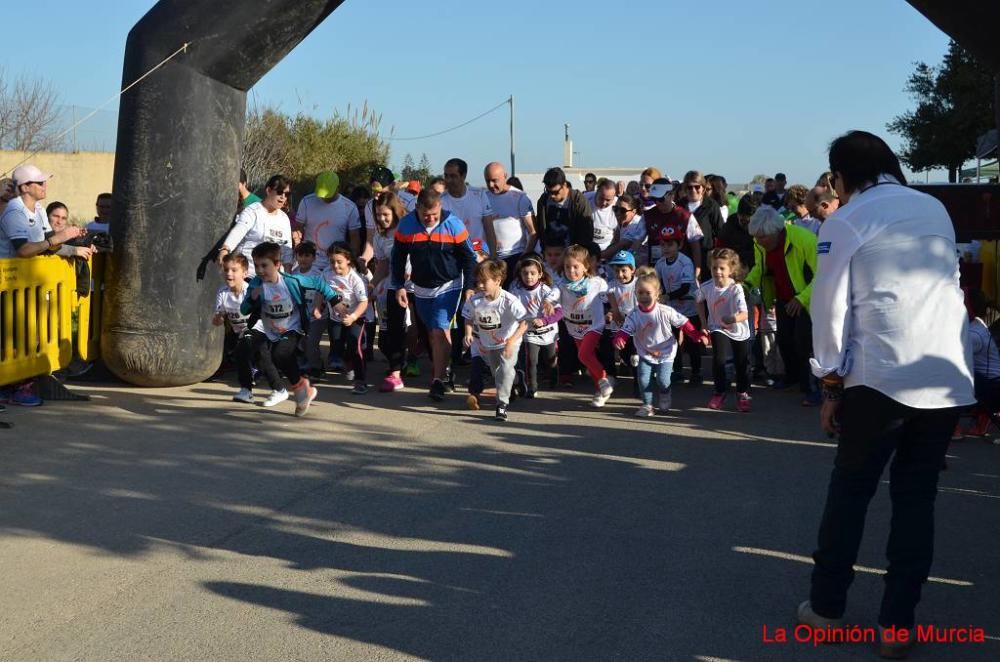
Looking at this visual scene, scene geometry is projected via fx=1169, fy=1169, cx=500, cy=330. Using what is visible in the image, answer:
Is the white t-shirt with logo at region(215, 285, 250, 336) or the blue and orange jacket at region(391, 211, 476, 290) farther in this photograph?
the blue and orange jacket at region(391, 211, 476, 290)

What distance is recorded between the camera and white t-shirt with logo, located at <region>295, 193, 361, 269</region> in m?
11.9

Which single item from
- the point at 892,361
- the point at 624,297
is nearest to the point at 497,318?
the point at 624,297

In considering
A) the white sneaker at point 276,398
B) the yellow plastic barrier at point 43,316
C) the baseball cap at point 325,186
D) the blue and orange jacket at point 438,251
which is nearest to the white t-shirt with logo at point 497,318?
the blue and orange jacket at point 438,251

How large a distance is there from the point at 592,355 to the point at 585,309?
1.56ft

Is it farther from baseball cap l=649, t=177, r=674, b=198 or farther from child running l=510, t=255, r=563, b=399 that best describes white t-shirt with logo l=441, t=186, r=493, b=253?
baseball cap l=649, t=177, r=674, b=198

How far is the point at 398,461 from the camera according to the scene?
7.86 metres

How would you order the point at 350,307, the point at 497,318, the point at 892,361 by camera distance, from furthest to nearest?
the point at 350,307
the point at 497,318
the point at 892,361

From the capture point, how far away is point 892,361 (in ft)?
14.6

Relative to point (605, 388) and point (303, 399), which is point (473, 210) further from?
point (303, 399)

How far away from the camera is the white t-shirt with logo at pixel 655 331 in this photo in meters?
9.66

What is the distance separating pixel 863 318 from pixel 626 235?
784 centimetres

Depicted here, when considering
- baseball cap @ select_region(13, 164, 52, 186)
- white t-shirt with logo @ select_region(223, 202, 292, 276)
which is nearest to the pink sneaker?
white t-shirt with logo @ select_region(223, 202, 292, 276)

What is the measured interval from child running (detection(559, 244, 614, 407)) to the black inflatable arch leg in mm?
3046

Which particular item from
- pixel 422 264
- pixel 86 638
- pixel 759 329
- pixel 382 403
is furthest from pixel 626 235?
pixel 86 638
